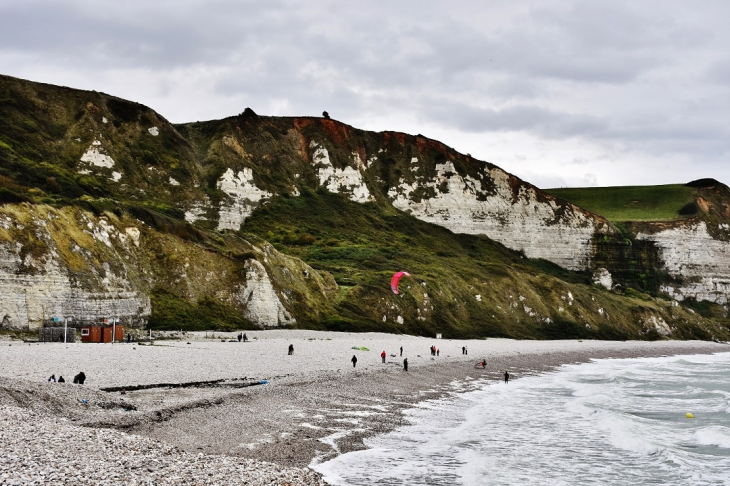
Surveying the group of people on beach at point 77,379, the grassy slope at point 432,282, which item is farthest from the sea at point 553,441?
the grassy slope at point 432,282

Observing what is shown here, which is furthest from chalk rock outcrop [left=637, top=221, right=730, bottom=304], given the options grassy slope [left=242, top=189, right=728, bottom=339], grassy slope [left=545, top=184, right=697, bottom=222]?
grassy slope [left=242, top=189, right=728, bottom=339]

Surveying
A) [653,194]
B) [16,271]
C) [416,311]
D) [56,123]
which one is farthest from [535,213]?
[16,271]

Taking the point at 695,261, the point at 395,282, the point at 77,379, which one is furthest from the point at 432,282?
the point at 695,261

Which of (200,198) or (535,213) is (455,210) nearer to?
(535,213)

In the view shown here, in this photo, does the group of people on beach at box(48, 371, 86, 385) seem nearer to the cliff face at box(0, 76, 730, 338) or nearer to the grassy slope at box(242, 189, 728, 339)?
the cliff face at box(0, 76, 730, 338)

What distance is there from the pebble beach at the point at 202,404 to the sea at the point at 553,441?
121 centimetres

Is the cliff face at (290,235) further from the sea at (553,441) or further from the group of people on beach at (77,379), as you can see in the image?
the sea at (553,441)

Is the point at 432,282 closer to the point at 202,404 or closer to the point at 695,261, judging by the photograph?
the point at 202,404

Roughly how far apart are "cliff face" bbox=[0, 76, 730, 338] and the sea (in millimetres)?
25253

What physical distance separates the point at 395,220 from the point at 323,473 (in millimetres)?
86998

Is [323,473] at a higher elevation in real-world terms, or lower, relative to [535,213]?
lower

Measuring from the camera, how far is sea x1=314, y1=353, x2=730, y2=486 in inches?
623

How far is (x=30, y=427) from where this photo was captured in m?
13.6

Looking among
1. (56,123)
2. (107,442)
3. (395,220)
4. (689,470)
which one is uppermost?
(56,123)
